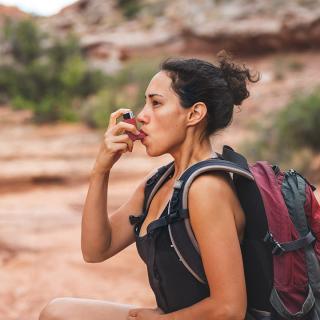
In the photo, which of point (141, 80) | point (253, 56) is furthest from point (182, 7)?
point (141, 80)

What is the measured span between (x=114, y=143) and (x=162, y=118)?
19cm

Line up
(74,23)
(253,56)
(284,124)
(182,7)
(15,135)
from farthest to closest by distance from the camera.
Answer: (74,23) < (182,7) < (253,56) < (15,135) < (284,124)

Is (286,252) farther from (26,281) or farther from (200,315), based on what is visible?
→ (26,281)

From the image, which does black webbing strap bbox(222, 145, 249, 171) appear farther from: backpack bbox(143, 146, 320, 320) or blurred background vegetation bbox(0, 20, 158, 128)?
blurred background vegetation bbox(0, 20, 158, 128)

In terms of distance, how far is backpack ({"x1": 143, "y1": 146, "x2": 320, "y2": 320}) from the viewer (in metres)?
1.56

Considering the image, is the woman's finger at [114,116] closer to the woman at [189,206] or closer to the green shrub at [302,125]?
the woman at [189,206]

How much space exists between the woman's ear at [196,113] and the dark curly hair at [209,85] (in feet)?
0.05

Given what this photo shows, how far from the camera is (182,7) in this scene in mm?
27828

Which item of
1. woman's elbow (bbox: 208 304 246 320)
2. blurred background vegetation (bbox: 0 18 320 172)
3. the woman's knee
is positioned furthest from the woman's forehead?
blurred background vegetation (bbox: 0 18 320 172)

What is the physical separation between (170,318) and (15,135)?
11517 mm

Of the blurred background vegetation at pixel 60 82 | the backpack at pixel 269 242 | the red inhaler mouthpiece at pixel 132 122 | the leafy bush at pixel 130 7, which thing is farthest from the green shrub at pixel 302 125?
the leafy bush at pixel 130 7

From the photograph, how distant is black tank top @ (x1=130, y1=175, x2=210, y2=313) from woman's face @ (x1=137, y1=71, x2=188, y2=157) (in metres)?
0.21

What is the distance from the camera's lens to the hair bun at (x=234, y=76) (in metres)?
1.77

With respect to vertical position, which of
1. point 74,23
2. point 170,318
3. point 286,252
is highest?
point 286,252
